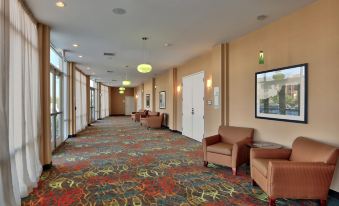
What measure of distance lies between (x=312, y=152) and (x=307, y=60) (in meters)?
→ 1.67

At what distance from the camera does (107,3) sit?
3.71 meters

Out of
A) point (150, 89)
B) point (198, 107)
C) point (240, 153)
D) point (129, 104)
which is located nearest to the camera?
point (240, 153)

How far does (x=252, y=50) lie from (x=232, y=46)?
Result: 87 centimetres

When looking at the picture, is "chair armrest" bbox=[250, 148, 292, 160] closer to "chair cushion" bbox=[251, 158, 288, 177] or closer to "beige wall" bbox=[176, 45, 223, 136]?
"chair cushion" bbox=[251, 158, 288, 177]

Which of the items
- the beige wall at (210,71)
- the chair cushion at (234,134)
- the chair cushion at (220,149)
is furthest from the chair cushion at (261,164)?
the beige wall at (210,71)

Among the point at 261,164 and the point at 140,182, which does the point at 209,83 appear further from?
the point at 140,182

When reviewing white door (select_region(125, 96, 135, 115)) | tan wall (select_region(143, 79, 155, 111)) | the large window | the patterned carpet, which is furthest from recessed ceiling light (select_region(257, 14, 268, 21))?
white door (select_region(125, 96, 135, 115))

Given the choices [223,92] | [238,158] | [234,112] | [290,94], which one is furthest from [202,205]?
[223,92]

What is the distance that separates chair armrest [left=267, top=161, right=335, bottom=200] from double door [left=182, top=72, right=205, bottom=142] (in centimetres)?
496

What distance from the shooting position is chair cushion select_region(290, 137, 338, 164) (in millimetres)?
2945

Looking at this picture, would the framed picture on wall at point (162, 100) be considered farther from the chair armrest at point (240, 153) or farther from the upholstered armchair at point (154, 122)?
the chair armrest at point (240, 153)

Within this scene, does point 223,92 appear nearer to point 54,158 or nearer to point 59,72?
Answer: point 54,158

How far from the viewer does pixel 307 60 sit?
3.84 meters

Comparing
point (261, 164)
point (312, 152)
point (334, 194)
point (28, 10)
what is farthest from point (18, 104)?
point (334, 194)
